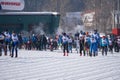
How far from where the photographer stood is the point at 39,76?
14.5m

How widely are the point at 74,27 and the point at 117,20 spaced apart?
99.3 feet

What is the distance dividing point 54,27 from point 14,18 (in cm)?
546

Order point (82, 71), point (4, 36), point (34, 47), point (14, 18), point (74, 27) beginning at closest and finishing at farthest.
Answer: point (82, 71) < point (4, 36) < point (34, 47) < point (14, 18) < point (74, 27)

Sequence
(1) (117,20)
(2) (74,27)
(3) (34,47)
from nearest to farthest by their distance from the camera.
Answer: (3) (34,47) < (1) (117,20) < (2) (74,27)

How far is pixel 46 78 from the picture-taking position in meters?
13.9

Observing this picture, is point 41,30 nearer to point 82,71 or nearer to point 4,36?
point 4,36

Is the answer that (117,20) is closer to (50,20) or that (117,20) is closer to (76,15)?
(50,20)

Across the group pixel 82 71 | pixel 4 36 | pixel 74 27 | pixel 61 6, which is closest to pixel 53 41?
pixel 4 36

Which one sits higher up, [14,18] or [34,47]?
[14,18]

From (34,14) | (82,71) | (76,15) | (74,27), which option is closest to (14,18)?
(34,14)

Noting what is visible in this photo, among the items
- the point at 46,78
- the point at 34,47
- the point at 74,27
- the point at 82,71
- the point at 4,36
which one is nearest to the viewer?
A: the point at 46,78

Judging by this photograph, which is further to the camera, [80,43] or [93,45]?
[80,43]

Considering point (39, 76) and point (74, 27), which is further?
point (74, 27)

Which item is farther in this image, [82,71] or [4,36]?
[4,36]
